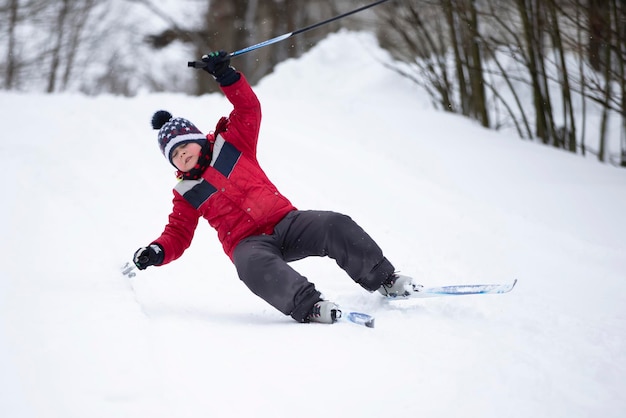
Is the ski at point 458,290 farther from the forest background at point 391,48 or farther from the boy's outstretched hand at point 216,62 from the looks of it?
the forest background at point 391,48

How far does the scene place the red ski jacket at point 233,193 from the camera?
9.89 ft

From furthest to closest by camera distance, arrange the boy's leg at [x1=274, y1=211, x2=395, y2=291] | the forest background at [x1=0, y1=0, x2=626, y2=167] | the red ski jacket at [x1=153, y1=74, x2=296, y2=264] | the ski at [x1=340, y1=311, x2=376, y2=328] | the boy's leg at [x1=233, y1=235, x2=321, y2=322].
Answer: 1. the forest background at [x1=0, y1=0, x2=626, y2=167]
2. the red ski jacket at [x1=153, y1=74, x2=296, y2=264]
3. the boy's leg at [x1=274, y1=211, x2=395, y2=291]
4. the boy's leg at [x1=233, y1=235, x2=321, y2=322]
5. the ski at [x1=340, y1=311, x2=376, y2=328]

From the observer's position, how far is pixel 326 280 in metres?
3.49

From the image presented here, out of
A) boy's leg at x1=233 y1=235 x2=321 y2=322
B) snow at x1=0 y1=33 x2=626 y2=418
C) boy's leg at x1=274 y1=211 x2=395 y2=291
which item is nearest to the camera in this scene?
snow at x1=0 y1=33 x2=626 y2=418

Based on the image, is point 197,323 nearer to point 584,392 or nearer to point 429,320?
point 429,320

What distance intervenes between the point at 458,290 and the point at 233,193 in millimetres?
1168

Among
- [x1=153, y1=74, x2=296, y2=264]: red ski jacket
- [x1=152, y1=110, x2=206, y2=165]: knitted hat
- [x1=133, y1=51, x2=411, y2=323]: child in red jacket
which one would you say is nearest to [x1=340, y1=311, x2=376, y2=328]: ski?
[x1=133, y1=51, x2=411, y2=323]: child in red jacket

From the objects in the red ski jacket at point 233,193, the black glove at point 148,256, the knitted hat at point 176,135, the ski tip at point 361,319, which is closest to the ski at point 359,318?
the ski tip at point 361,319

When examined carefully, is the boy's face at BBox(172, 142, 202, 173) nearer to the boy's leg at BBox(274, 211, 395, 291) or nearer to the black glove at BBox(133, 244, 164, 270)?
the black glove at BBox(133, 244, 164, 270)

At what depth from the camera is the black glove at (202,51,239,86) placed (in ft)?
9.50

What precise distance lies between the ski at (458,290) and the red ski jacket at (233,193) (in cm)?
76

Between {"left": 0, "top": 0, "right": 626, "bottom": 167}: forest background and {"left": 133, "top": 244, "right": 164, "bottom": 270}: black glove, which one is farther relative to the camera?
{"left": 0, "top": 0, "right": 626, "bottom": 167}: forest background

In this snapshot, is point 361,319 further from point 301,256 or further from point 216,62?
point 216,62

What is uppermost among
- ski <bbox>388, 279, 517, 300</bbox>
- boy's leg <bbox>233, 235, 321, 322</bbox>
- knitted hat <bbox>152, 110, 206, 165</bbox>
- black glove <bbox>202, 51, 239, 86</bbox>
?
black glove <bbox>202, 51, 239, 86</bbox>
